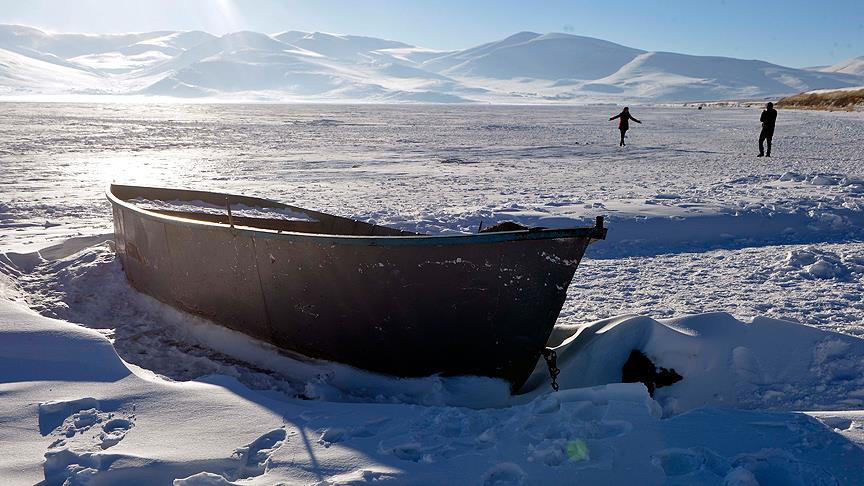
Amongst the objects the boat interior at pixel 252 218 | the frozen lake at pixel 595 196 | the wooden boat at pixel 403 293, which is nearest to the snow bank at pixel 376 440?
the wooden boat at pixel 403 293

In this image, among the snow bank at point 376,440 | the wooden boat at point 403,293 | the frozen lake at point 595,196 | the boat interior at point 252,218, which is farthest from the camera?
the boat interior at point 252,218

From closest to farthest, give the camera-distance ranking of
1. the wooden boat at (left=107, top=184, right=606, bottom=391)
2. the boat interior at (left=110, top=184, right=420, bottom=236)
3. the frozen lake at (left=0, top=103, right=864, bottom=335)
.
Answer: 1. the wooden boat at (left=107, top=184, right=606, bottom=391)
2. the frozen lake at (left=0, top=103, right=864, bottom=335)
3. the boat interior at (left=110, top=184, right=420, bottom=236)

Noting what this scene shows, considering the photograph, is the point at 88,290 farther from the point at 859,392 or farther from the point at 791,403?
the point at 859,392

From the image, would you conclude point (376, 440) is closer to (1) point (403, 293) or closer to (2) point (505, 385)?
(1) point (403, 293)

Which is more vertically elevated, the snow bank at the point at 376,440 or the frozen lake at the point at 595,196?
the frozen lake at the point at 595,196

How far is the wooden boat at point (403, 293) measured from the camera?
346 cm

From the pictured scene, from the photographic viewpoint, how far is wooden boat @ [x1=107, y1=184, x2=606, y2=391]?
11.4ft

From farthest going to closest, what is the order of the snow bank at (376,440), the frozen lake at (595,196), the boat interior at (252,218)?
the boat interior at (252,218) < the frozen lake at (595,196) < the snow bank at (376,440)

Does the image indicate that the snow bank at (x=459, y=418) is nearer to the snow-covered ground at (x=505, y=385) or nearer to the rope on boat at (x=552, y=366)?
the snow-covered ground at (x=505, y=385)

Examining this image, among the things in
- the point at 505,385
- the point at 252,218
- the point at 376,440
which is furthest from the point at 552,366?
the point at 252,218

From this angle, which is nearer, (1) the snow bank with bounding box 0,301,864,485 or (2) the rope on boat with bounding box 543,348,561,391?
(1) the snow bank with bounding box 0,301,864,485

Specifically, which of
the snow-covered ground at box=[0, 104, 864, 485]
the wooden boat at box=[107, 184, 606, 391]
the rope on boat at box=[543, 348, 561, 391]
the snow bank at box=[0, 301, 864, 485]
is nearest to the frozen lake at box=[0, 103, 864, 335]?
the snow-covered ground at box=[0, 104, 864, 485]

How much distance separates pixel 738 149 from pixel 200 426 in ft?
58.6

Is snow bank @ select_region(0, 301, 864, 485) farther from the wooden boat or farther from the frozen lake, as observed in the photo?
the frozen lake
